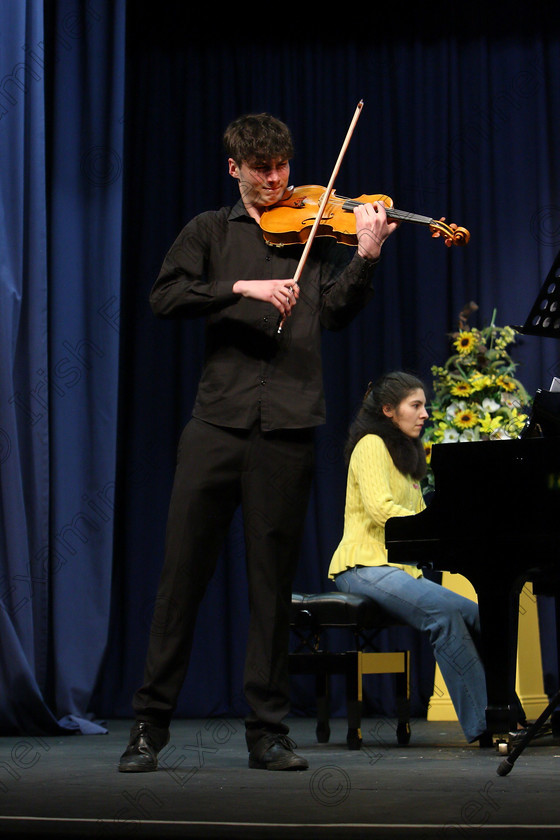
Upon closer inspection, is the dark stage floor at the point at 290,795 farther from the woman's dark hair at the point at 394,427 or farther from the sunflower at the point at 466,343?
the sunflower at the point at 466,343

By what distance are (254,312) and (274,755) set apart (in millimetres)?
994

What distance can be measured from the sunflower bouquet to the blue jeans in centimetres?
106

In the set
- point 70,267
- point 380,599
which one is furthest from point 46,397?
point 380,599

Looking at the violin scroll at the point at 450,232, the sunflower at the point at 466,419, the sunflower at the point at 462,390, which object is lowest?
the sunflower at the point at 466,419

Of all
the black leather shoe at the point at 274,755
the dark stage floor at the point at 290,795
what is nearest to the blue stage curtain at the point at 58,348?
the dark stage floor at the point at 290,795

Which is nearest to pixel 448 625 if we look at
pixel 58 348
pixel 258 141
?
pixel 258 141

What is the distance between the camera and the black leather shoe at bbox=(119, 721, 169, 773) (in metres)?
2.36

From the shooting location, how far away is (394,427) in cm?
356

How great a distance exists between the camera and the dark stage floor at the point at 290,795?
162cm

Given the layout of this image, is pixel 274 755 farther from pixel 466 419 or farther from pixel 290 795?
pixel 466 419

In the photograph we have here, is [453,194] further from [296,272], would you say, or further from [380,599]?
[296,272]

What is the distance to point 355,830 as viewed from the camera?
1579mm

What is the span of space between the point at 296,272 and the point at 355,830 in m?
1.26

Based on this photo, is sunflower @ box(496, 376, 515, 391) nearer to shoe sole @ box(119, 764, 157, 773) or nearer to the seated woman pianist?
the seated woman pianist
